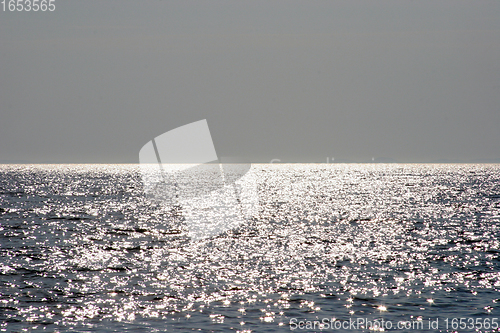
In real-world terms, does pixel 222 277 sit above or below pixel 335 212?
below

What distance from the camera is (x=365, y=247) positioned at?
44.2 m

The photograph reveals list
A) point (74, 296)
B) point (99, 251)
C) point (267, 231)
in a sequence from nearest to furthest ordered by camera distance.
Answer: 1. point (74, 296)
2. point (99, 251)
3. point (267, 231)

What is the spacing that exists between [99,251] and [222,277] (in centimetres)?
1520

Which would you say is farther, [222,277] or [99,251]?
[99,251]

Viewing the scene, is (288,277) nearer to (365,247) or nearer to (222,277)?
(222,277)

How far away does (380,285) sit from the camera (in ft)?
95.7

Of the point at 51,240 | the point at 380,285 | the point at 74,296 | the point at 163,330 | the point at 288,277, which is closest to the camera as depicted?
the point at 163,330

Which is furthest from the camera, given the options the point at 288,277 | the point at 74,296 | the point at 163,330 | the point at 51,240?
the point at 51,240

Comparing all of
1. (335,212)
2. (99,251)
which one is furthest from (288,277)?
(335,212)

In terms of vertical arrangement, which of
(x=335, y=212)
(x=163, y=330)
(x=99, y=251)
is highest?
(x=335, y=212)

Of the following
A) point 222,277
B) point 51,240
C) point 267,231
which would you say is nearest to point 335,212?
point 267,231

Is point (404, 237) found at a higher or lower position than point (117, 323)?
higher

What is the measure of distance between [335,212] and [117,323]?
62.2 metres

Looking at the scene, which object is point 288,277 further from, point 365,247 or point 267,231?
point 267,231
